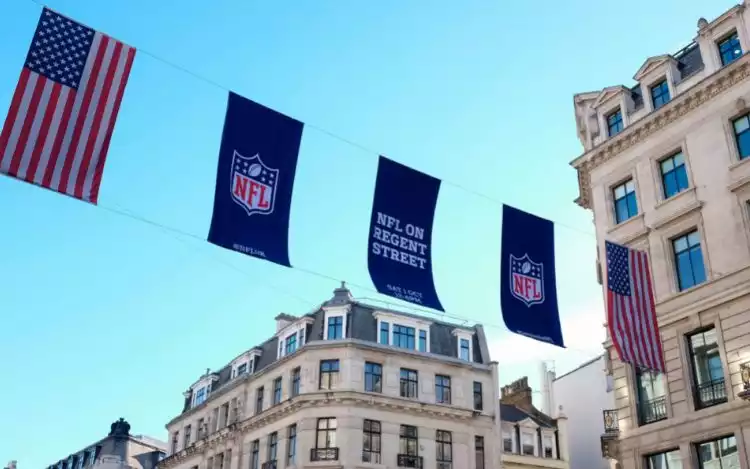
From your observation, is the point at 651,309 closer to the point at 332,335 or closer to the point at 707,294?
the point at 707,294

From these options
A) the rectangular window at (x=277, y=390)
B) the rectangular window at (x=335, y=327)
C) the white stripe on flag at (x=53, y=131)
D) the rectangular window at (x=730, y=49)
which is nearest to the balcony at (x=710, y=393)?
the rectangular window at (x=730, y=49)

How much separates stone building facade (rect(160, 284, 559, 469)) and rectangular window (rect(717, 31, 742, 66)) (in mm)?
28767

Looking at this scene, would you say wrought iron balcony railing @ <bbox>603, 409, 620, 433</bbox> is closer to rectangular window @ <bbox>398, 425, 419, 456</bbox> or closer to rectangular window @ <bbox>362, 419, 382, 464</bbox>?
rectangular window @ <bbox>362, 419, 382, 464</bbox>

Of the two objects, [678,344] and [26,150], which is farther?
[678,344]

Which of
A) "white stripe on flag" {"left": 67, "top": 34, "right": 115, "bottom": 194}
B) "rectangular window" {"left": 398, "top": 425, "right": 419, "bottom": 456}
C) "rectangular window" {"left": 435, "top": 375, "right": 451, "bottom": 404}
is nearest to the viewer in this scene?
"white stripe on flag" {"left": 67, "top": 34, "right": 115, "bottom": 194}

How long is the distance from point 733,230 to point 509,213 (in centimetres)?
836

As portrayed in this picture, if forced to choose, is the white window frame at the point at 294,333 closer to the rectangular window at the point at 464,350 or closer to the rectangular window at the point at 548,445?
the rectangular window at the point at 464,350

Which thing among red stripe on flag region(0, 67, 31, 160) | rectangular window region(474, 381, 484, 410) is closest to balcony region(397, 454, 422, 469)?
rectangular window region(474, 381, 484, 410)

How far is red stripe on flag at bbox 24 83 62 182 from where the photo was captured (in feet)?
48.9

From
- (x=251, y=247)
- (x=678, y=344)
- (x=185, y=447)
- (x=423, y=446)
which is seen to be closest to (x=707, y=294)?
(x=678, y=344)

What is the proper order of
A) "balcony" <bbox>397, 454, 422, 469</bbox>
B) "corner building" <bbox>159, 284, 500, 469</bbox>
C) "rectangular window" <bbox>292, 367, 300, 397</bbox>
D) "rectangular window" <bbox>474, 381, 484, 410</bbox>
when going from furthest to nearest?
1. "rectangular window" <bbox>474, 381, 484, 410</bbox>
2. "rectangular window" <bbox>292, 367, 300, 397</bbox>
3. "balcony" <bbox>397, 454, 422, 469</bbox>
4. "corner building" <bbox>159, 284, 500, 469</bbox>

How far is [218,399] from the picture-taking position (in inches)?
2377

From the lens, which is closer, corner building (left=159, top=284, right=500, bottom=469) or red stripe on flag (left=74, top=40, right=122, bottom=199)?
red stripe on flag (left=74, top=40, right=122, bottom=199)

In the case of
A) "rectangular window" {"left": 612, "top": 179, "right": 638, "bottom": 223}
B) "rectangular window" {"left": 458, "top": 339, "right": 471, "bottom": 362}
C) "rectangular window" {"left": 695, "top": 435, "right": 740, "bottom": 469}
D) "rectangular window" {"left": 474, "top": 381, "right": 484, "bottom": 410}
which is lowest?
"rectangular window" {"left": 695, "top": 435, "right": 740, "bottom": 469}
